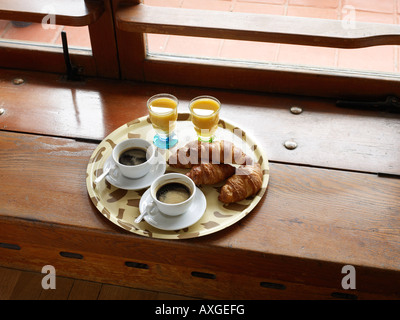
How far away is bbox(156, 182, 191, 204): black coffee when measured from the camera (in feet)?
3.89

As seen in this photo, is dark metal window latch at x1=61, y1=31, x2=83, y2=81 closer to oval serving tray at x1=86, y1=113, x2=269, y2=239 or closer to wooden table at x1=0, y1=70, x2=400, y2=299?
wooden table at x1=0, y1=70, x2=400, y2=299

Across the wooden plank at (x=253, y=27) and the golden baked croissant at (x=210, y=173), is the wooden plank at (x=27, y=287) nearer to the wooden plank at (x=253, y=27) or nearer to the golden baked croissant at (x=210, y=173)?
the golden baked croissant at (x=210, y=173)

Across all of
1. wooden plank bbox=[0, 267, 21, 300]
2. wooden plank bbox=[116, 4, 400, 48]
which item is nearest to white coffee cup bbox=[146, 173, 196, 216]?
wooden plank bbox=[116, 4, 400, 48]

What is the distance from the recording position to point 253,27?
1415 millimetres

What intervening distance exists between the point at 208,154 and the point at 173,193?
0.17 metres

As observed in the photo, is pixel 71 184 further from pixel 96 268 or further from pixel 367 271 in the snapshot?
pixel 367 271

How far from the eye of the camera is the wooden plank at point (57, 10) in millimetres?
1465

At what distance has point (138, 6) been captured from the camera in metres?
1.50

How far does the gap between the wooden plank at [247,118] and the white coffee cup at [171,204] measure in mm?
329

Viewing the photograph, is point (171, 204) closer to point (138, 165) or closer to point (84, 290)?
point (138, 165)

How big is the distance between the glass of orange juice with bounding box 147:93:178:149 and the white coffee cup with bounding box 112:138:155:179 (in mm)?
95
